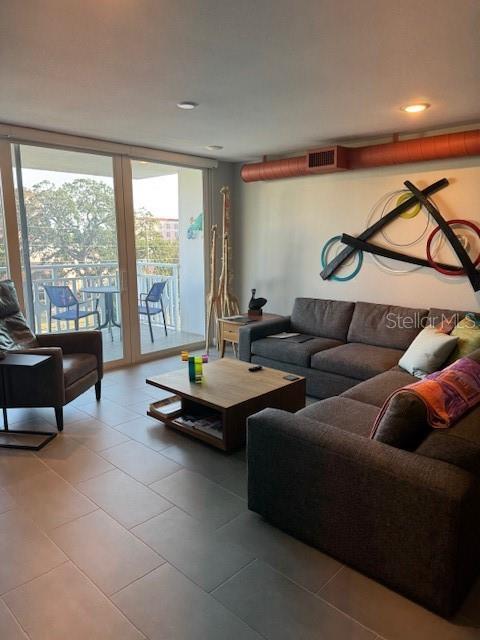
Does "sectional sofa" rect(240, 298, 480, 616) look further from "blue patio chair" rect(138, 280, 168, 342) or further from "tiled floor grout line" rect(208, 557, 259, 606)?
→ "blue patio chair" rect(138, 280, 168, 342)

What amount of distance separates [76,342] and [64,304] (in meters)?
1.00

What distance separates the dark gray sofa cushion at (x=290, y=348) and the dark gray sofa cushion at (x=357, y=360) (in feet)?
0.36

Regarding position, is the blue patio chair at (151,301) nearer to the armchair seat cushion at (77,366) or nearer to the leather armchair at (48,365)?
the leather armchair at (48,365)

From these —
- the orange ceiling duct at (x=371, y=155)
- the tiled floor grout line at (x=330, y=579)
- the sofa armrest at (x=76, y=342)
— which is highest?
the orange ceiling duct at (x=371, y=155)

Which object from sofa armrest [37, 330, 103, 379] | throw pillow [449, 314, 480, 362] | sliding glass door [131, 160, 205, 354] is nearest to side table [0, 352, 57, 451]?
sofa armrest [37, 330, 103, 379]

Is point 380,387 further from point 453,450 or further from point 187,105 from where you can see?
point 187,105

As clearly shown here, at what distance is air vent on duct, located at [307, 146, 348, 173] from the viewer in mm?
4230

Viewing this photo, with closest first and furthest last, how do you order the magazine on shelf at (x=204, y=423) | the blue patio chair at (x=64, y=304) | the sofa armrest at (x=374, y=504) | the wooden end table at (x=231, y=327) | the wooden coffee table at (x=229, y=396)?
the sofa armrest at (x=374, y=504), the wooden coffee table at (x=229, y=396), the magazine on shelf at (x=204, y=423), the blue patio chair at (x=64, y=304), the wooden end table at (x=231, y=327)

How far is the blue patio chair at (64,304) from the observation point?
459 cm

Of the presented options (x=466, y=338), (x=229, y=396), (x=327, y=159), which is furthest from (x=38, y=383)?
(x=327, y=159)

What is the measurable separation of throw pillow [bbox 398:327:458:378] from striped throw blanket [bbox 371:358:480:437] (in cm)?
106

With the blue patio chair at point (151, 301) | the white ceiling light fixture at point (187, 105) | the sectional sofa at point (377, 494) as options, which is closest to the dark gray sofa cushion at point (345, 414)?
the sectional sofa at point (377, 494)

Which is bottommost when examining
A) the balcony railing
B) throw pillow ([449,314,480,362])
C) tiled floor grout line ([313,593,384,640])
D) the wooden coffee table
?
tiled floor grout line ([313,593,384,640])

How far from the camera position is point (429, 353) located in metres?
3.20
